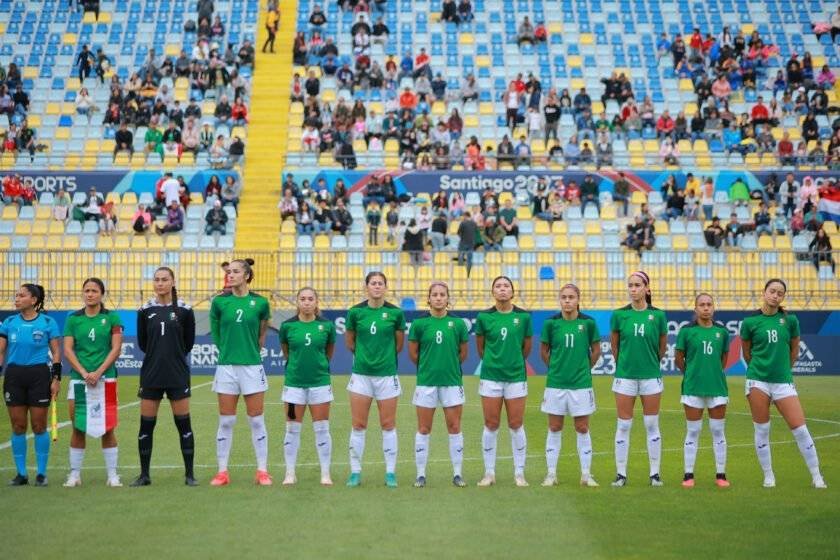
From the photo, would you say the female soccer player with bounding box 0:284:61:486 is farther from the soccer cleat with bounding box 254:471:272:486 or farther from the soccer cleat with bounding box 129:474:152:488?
the soccer cleat with bounding box 254:471:272:486

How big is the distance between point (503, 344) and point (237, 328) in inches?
105

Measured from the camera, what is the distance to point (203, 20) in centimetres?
4178

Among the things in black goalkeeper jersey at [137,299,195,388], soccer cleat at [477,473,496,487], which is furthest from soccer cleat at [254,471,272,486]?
soccer cleat at [477,473,496,487]

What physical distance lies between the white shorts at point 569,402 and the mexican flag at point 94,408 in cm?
425

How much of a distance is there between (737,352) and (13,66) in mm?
24024

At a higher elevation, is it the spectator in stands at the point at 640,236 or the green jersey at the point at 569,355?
the spectator in stands at the point at 640,236

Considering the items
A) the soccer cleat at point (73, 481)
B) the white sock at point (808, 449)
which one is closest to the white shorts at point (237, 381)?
the soccer cleat at point (73, 481)

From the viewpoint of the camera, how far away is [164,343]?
12727 mm

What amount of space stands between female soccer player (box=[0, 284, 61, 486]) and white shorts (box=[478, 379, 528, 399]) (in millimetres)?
4262

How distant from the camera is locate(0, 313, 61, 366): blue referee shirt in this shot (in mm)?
12742

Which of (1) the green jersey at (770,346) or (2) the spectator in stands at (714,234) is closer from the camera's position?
(1) the green jersey at (770,346)

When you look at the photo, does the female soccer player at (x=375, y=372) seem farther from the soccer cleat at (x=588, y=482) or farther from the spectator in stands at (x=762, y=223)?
the spectator in stands at (x=762, y=223)

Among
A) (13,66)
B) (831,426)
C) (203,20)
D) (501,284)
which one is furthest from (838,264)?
(13,66)

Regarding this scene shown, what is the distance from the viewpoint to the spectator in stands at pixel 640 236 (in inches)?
1281
